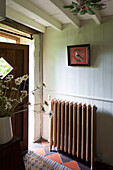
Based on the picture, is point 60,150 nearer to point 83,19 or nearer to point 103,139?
point 103,139

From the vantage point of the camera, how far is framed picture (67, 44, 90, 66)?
211 cm

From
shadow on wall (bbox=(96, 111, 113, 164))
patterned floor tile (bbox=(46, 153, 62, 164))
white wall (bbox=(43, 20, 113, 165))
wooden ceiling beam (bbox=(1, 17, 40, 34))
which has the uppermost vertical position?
wooden ceiling beam (bbox=(1, 17, 40, 34))

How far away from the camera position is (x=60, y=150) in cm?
241

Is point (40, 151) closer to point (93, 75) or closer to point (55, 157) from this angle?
point (55, 157)

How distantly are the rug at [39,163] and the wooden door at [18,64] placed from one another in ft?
0.72

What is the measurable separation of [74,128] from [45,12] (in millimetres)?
1820

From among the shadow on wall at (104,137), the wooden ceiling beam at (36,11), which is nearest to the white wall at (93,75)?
the shadow on wall at (104,137)

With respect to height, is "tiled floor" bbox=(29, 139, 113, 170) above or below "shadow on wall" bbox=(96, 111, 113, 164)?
below

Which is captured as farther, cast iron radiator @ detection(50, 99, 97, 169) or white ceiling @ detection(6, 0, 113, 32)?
cast iron radiator @ detection(50, 99, 97, 169)

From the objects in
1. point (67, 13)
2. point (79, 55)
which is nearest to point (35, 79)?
point (79, 55)

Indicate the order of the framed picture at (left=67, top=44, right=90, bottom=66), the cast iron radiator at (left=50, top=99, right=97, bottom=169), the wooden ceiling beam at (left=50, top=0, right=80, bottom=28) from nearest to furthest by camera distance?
1. the wooden ceiling beam at (left=50, top=0, right=80, bottom=28)
2. the cast iron radiator at (left=50, top=99, right=97, bottom=169)
3. the framed picture at (left=67, top=44, right=90, bottom=66)

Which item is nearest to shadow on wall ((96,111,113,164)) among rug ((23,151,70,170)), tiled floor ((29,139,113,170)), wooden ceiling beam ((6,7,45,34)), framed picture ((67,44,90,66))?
tiled floor ((29,139,113,170))

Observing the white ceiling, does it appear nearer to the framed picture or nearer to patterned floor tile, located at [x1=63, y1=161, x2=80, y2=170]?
the framed picture

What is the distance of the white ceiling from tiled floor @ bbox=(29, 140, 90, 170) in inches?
85.3
